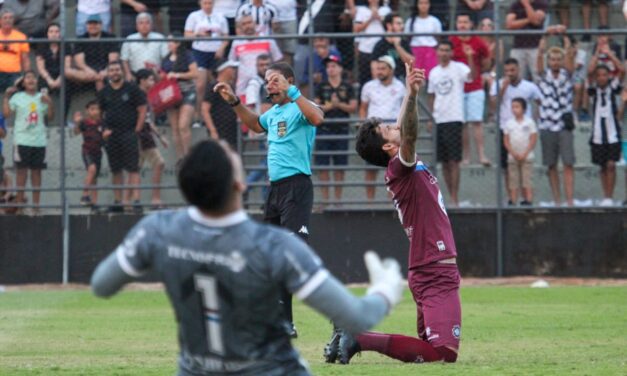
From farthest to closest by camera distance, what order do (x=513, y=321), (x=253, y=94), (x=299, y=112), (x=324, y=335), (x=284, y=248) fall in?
(x=253, y=94)
(x=513, y=321)
(x=324, y=335)
(x=299, y=112)
(x=284, y=248)

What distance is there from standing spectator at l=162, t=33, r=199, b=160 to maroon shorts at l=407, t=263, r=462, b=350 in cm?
959

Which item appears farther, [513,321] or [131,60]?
[131,60]

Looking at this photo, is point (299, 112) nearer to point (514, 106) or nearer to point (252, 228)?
point (252, 228)

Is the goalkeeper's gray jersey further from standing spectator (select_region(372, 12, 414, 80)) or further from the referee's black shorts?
standing spectator (select_region(372, 12, 414, 80))

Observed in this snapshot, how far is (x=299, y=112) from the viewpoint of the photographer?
10820mm

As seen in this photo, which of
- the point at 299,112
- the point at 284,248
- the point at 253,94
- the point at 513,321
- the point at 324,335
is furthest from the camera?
the point at 253,94

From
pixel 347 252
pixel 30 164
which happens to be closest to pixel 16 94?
pixel 30 164

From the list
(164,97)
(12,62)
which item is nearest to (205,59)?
(164,97)

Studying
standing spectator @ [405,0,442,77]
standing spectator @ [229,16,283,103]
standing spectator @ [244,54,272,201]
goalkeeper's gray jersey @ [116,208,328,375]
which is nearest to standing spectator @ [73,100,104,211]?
standing spectator @ [229,16,283,103]

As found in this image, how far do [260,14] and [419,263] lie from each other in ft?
34.1

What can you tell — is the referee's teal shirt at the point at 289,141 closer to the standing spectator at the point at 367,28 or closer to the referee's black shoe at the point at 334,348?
the referee's black shoe at the point at 334,348

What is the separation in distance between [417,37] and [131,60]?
4420 mm

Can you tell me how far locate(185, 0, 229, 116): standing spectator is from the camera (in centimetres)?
1830

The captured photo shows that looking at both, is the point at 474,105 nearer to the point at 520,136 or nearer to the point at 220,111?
the point at 520,136
